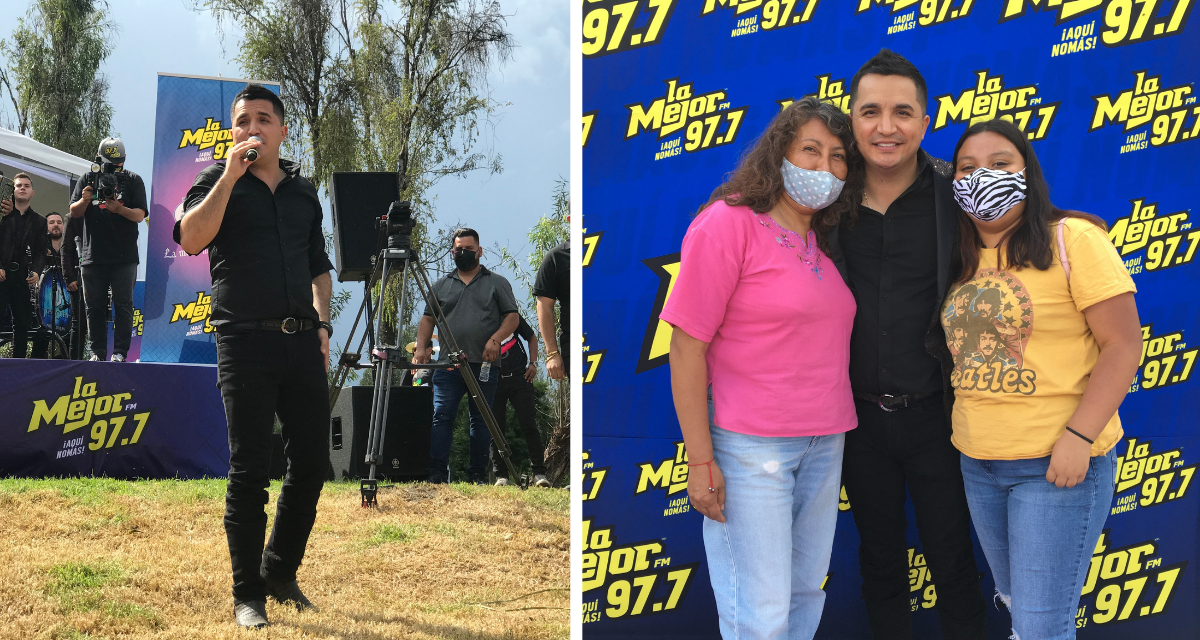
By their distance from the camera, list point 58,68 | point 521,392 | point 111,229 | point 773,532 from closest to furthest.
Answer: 1. point 773,532
2. point 521,392
3. point 111,229
4. point 58,68

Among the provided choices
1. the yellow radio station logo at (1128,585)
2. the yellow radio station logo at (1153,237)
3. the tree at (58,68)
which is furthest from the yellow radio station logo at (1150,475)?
the tree at (58,68)

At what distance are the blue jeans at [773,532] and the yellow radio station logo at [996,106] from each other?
131 cm

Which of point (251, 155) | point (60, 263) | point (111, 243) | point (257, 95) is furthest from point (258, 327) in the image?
point (60, 263)

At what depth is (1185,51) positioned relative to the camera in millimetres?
2586

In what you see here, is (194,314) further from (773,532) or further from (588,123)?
(773,532)

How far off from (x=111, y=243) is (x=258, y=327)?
4355mm

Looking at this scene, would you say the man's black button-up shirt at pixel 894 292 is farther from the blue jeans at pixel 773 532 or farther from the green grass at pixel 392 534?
the green grass at pixel 392 534

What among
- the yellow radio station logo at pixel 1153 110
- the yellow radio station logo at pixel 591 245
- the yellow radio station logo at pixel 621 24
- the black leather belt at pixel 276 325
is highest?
the yellow radio station logo at pixel 621 24

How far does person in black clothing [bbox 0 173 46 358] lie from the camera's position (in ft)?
25.3

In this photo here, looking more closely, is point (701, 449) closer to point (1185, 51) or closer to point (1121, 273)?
point (1121, 273)

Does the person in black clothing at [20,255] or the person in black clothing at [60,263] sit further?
the person in black clothing at [20,255]

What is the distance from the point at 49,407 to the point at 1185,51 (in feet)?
20.6

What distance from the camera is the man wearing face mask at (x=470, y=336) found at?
5641 millimetres

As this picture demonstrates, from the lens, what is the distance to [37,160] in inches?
362
